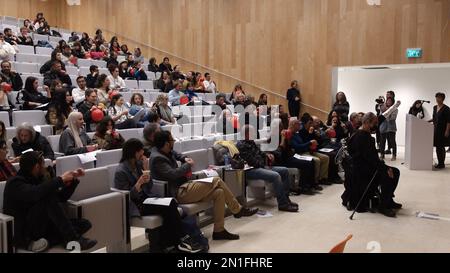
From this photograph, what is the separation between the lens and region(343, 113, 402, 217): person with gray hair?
16.1ft

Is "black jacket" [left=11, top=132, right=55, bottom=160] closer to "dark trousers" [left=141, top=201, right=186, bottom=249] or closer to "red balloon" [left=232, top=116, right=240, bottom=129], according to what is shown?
"dark trousers" [left=141, top=201, right=186, bottom=249]

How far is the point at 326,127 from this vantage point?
7.30 meters

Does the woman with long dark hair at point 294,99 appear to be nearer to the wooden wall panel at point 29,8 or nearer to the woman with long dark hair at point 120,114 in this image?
the woman with long dark hair at point 120,114

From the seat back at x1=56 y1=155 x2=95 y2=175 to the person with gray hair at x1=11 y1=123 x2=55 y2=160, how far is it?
408 millimetres

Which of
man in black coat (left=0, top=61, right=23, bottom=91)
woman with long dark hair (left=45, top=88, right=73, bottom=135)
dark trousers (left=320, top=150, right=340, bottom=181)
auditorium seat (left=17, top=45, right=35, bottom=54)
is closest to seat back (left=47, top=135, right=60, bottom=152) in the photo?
woman with long dark hair (left=45, top=88, right=73, bottom=135)

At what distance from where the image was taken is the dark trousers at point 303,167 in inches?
233

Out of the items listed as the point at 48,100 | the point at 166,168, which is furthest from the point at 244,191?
the point at 48,100

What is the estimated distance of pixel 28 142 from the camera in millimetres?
4207

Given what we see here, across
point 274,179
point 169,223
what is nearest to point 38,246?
point 169,223

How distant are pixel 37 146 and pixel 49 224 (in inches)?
64.6

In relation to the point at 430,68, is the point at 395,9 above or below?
above

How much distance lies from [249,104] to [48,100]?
378cm

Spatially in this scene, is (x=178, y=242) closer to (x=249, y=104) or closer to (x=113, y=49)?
(x=249, y=104)

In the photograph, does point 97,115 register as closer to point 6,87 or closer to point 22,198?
point 6,87
